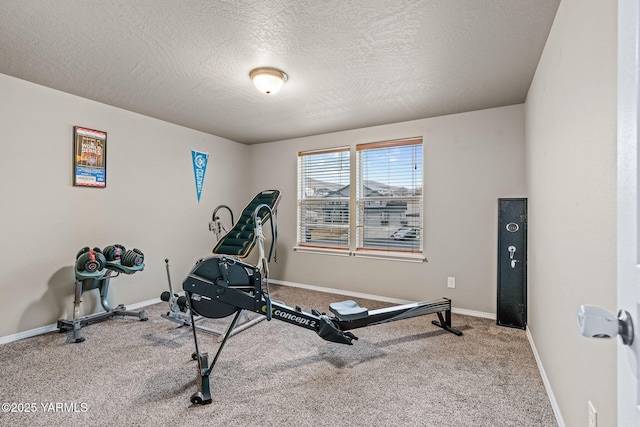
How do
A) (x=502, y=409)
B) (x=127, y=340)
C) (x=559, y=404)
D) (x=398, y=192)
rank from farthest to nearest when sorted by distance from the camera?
1. (x=398, y=192)
2. (x=127, y=340)
3. (x=502, y=409)
4. (x=559, y=404)

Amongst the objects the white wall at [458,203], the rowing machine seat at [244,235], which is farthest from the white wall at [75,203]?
the white wall at [458,203]

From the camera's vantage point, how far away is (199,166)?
15.6 ft

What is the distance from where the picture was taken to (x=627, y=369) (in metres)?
0.64

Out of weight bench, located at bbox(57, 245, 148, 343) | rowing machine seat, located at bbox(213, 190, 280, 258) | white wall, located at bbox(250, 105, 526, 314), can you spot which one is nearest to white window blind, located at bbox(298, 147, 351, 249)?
white wall, located at bbox(250, 105, 526, 314)

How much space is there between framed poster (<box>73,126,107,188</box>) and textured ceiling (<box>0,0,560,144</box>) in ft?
1.37

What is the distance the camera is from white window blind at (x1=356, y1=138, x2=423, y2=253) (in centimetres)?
421

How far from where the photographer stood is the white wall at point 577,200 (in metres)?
1.14

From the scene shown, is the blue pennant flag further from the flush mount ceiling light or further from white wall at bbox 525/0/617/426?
white wall at bbox 525/0/617/426

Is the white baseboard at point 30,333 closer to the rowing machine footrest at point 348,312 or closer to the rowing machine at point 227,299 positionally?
the rowing machine at point 227,299

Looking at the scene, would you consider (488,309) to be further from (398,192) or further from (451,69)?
(451,69)

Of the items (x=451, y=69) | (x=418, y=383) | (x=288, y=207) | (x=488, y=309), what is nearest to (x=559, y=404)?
(x=418, y=383)

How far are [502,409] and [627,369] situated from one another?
1692 mm

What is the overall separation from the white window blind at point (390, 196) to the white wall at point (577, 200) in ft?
5.91

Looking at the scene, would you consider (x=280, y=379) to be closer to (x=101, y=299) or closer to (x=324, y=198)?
(x=101, y=299)
